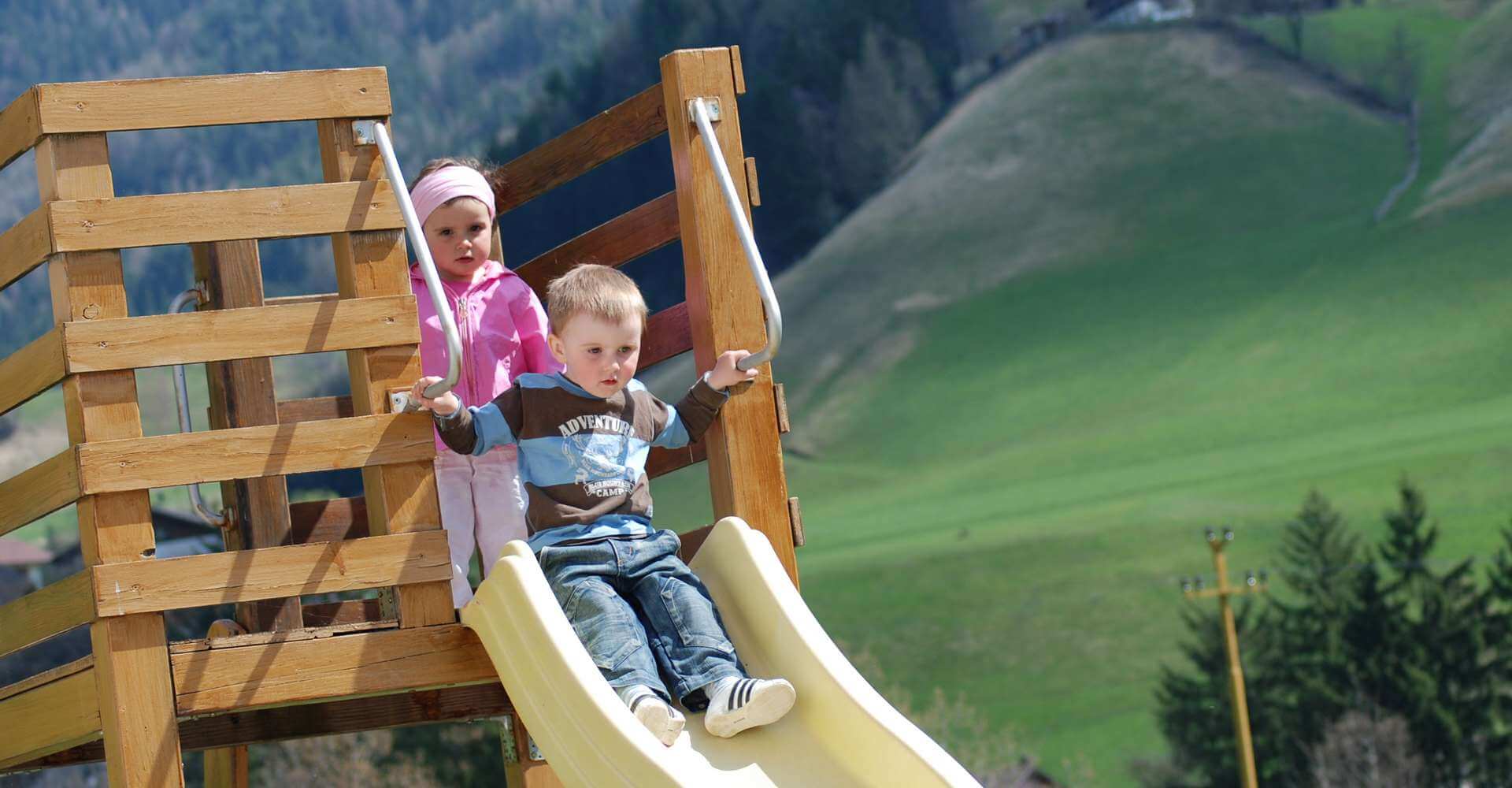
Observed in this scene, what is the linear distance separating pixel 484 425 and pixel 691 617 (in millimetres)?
727

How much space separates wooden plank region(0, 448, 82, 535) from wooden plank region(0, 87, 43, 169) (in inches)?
28.6

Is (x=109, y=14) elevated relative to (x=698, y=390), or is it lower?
elevated

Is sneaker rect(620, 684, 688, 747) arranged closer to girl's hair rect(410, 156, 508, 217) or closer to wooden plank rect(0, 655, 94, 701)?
wooden plank rect(0, 655, 94, 701)

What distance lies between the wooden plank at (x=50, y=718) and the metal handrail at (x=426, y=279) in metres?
1.01

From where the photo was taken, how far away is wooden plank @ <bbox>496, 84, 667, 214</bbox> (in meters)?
4.84

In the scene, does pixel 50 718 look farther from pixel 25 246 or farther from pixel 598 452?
pixel 598 452

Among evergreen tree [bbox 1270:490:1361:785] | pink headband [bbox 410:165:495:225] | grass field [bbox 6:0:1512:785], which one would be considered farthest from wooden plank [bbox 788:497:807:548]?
grass field [bbox 6:0:1512:785]

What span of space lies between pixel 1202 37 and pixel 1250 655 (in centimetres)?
3054

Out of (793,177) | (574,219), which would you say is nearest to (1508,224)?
(793,177)

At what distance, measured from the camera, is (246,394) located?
590cm

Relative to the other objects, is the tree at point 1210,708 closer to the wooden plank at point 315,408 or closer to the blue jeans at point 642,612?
the wooden plank at point 315,408

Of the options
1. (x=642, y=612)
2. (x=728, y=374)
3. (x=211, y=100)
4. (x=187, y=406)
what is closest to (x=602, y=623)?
(x=642, y=612)

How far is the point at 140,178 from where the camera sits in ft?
207

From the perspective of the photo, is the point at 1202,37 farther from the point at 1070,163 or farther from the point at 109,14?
the point at 109,14
